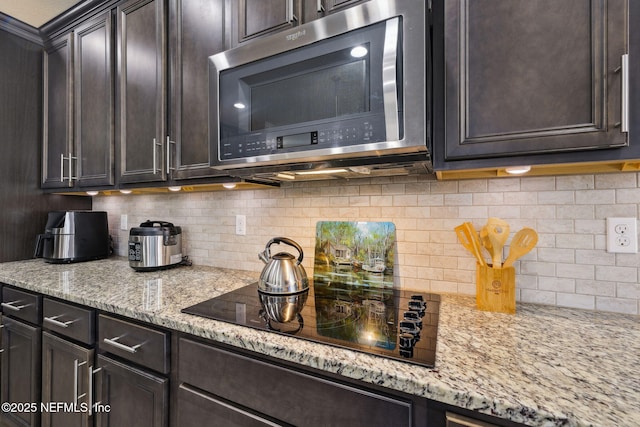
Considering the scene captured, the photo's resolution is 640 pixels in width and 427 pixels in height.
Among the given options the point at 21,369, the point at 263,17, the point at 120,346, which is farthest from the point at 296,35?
the point at 21,369

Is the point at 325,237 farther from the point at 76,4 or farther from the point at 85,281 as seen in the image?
the point at 76,4

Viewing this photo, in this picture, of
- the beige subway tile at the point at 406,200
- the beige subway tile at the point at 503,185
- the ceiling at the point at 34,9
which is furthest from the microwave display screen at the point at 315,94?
the ceiling at the point at 34,9

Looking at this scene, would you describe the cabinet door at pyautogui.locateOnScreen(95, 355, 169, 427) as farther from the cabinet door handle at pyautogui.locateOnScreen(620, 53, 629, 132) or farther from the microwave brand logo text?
the cabinet door handle at pyautogui.locateOnScreen(620, 53, 629, 132)

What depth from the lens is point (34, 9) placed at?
1.93 meters

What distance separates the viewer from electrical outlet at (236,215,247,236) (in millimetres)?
1664

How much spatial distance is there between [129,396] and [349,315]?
33.9 inches

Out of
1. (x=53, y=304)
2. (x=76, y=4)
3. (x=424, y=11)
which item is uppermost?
(x=76, y=4)

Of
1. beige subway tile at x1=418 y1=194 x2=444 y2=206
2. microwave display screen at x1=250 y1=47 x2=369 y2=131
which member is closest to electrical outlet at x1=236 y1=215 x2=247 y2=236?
microwave display screen at x1=250 y1=47 x2=369 y2=131

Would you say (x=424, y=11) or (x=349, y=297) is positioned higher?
(x=424, y=11)

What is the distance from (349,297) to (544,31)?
41.5 inches

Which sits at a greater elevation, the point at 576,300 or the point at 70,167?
the point at 70,167

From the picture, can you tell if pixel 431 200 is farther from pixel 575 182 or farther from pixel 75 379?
pixel 75 379

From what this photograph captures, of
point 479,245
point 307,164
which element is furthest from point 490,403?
point 307,164

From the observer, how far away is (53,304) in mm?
1322
